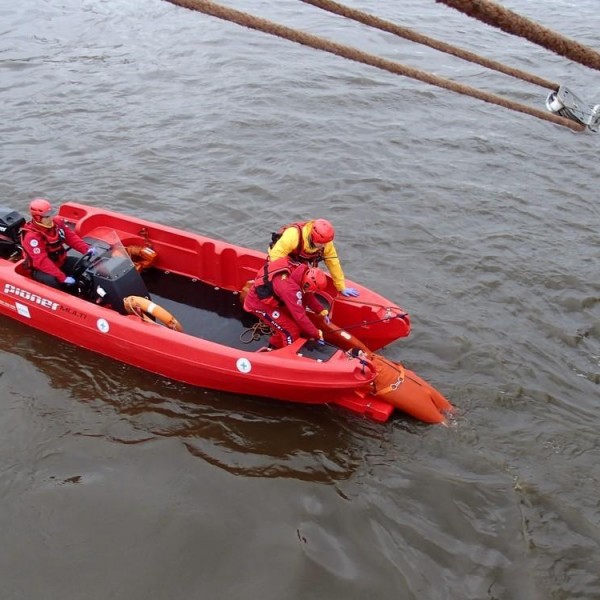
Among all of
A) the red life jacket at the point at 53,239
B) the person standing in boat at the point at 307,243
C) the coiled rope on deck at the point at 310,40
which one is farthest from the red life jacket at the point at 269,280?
the coiled rope on deck at the point at 310,40

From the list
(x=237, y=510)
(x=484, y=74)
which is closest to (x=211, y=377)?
(x=237, y=510)

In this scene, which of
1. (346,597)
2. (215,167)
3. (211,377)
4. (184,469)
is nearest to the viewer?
(346,597)

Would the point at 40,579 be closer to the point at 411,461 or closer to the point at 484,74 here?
the point at 411,461

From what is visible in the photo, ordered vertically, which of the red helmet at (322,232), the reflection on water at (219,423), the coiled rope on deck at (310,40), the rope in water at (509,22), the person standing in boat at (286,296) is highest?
the rope in water at (509,22)

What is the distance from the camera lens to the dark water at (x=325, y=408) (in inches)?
196

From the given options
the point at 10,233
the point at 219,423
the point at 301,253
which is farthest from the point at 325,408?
the point at 10,233

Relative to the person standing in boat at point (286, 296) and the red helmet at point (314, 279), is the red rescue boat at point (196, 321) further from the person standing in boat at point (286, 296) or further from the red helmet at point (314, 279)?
the red helmet at point (314, 279)

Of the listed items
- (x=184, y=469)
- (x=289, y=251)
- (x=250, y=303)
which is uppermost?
(x=289, y=251)

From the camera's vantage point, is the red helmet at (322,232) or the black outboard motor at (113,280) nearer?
the red helmet at (322,232)

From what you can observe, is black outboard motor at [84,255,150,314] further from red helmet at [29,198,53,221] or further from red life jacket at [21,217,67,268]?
red helmet at [29,198,53,221]

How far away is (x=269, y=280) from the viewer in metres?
6.12

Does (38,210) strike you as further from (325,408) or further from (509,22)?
(509,22)

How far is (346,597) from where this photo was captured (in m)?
4.68

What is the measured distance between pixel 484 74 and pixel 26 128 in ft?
32.9
